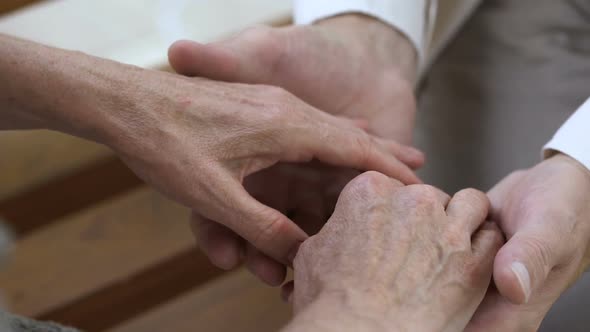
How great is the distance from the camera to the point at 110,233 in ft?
5.51

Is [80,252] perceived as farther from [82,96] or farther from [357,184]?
[357,184]

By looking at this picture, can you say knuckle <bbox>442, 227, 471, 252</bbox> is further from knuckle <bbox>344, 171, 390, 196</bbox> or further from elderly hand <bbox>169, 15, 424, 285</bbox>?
elderly hand <bbox>169, 15, 424, 285</bbox>

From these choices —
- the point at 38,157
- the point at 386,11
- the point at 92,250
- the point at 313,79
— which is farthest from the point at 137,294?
the point at 386,11

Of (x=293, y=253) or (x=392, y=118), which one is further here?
(x=392, y=118)

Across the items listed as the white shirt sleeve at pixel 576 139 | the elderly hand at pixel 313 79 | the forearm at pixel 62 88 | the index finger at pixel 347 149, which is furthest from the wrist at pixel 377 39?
the forearm at pixel 62 88

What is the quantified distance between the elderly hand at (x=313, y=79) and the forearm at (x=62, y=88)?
126mm

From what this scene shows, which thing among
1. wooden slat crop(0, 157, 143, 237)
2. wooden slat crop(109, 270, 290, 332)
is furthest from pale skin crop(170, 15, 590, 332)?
wooden slat crop(0, 157, 143, 237)

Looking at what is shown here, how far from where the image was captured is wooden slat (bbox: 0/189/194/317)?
63.2 inches

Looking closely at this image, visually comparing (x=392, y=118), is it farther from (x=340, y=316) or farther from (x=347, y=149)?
(x=340, y=316)

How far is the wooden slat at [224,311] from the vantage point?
1.58 metres

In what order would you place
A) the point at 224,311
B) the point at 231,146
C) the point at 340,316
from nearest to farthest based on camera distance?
the point at 340,316 < the point at 231,146 < the point at 224,311

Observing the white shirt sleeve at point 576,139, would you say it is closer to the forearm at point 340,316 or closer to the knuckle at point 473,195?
the knuckle at point 473,195

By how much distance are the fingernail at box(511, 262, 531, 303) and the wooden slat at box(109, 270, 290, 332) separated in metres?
0.98

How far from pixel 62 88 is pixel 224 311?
0.94m
